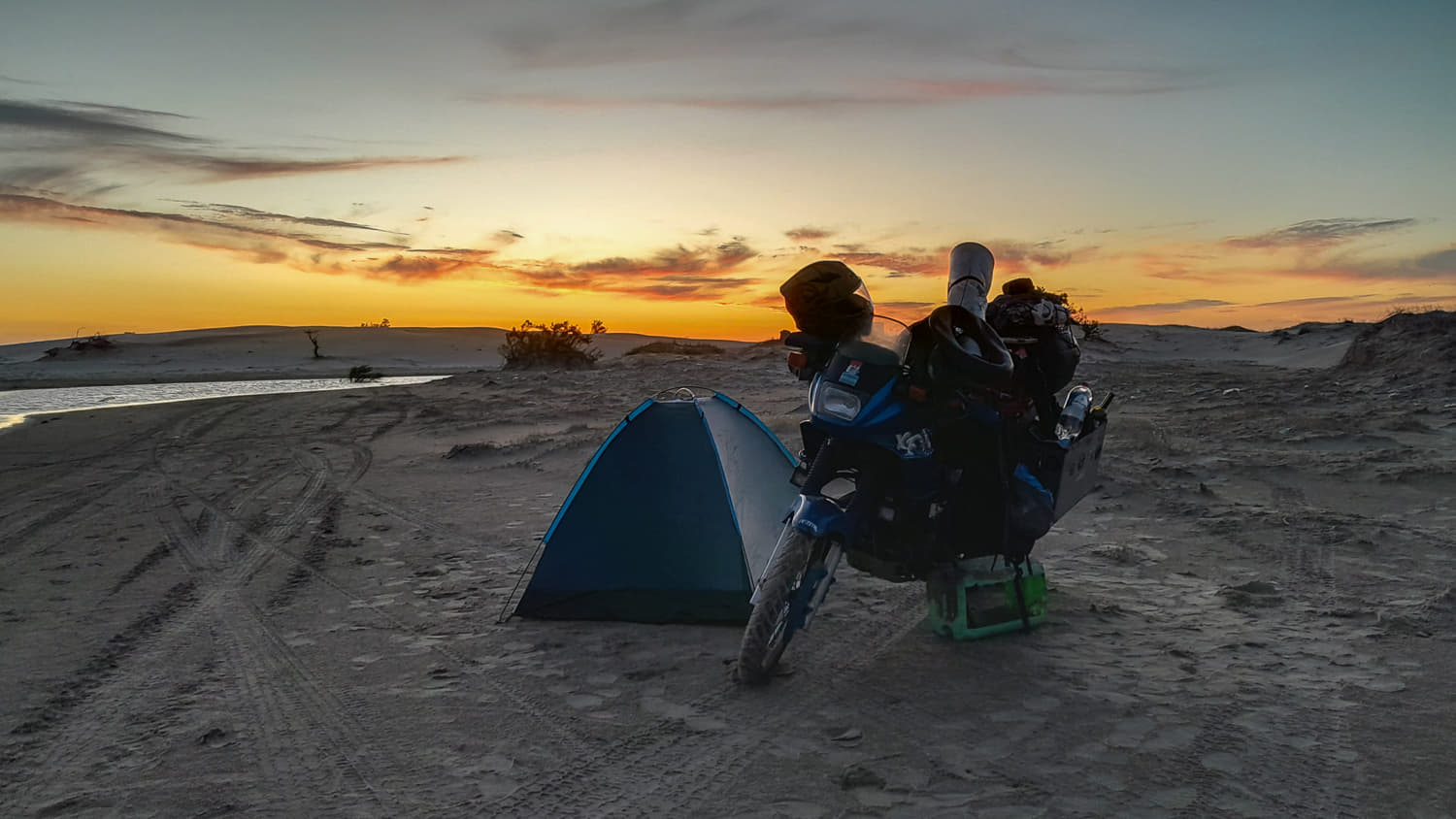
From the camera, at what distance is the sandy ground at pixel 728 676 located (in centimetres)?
336

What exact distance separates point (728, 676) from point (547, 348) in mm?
27413

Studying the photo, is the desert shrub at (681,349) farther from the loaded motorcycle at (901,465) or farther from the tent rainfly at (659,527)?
the loaded motorcycle at (901,465)

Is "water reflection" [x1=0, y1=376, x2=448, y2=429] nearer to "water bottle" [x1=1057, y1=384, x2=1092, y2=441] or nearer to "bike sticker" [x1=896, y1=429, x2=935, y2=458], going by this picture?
"bike sticker" [x1=896, y1=429, x2=935, y2=458]

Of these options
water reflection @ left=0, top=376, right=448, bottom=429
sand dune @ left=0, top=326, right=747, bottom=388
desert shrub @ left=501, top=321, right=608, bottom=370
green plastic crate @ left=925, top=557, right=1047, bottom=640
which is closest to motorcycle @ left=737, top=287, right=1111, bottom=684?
green plastic crate @ left=925, top=557, right=1047, bottom=640

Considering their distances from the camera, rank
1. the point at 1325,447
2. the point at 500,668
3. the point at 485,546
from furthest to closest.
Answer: the point at 1325,447, the point at 485,546, the point at 500,668

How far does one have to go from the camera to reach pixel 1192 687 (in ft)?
13.6

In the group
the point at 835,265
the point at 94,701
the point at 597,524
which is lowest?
the point at 94,701

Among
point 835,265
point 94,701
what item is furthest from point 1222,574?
point 94,701

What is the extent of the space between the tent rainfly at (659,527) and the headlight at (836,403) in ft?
4.87

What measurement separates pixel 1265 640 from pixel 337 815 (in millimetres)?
4467

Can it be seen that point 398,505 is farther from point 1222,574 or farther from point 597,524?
point 1222,574

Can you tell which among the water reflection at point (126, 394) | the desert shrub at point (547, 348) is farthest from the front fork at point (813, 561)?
the desert shrub at point (547, 348)

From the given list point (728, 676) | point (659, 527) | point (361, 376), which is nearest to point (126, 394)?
point (361, 376)

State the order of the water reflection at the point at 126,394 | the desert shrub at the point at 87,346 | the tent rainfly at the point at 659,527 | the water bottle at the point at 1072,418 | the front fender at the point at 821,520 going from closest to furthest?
the front fender at the point at 821,520, the water bottle at the point at 1072,418, the tent rainfly at the point at 659,527, the water reflection at the point at 126,394, the desert shrub at the point at 87,346
